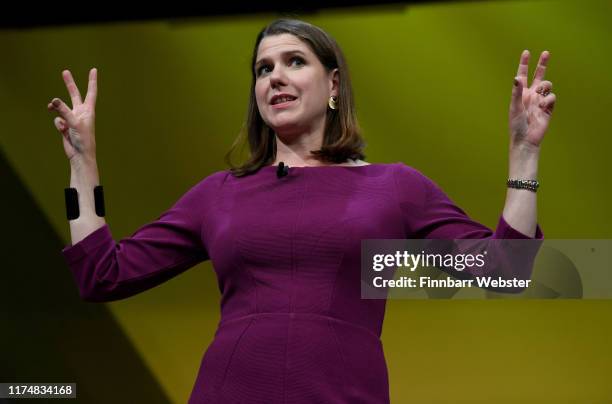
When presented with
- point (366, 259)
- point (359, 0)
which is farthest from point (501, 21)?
point (366, 259)

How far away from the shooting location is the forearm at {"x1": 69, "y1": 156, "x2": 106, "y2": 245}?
6.00 ft

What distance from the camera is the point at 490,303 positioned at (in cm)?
293

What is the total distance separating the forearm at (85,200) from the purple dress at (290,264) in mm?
21

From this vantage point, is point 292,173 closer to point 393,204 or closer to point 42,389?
point 393,204

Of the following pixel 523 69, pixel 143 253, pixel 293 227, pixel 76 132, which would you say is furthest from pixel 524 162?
pixel 76 132

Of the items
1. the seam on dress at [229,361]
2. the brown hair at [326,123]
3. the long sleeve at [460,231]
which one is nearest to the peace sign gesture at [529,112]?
the long sleeve at [460,231]

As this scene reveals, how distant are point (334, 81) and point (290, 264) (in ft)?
1.77

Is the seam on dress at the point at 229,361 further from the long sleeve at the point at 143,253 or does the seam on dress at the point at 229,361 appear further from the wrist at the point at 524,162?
the wrist at the point at 524,162

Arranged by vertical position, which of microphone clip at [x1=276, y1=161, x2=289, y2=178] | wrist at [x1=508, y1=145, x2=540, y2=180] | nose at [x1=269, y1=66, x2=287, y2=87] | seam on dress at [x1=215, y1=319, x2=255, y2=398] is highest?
nose at [x1=269, y1=66, x2=287, y2=87]

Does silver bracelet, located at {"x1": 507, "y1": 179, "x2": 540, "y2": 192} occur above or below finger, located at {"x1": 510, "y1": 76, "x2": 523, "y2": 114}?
below

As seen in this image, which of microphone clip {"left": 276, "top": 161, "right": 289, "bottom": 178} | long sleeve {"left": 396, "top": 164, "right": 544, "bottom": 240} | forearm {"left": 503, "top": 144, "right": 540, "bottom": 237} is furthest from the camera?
microphone clip {"left": 276, "top": 161, "right": 289, "bottom": 178}

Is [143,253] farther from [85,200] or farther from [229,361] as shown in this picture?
[229,361]

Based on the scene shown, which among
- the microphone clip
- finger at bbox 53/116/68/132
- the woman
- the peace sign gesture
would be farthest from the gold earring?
finger at bbox 53/116/68/132

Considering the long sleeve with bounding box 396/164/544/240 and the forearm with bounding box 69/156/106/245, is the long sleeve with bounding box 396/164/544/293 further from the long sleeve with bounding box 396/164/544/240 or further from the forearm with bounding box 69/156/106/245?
the forearm with bounding box 69/156/106/245
